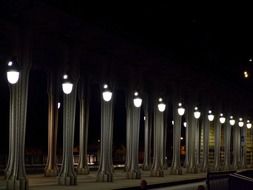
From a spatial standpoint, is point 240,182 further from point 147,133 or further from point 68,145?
point 147,133

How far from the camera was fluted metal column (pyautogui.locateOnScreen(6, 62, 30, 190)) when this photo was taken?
2436 cm

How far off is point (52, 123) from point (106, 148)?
400cm

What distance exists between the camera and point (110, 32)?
29.9 m

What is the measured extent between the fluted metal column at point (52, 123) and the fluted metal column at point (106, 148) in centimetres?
349

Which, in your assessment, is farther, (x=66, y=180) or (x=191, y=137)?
(x=191, y=137)

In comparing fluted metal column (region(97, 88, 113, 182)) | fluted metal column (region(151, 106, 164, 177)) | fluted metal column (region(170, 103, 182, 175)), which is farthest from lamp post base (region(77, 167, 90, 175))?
fluted metal column (region(170, 103, 182, 175))

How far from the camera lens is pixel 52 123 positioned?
35500 millimetres

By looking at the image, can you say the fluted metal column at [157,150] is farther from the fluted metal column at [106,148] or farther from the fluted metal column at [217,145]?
the fluted metal column at [217,145]

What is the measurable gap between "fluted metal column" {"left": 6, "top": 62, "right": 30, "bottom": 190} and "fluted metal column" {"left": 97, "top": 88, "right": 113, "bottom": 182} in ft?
27.6

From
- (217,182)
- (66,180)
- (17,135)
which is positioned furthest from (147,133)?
(217,182)

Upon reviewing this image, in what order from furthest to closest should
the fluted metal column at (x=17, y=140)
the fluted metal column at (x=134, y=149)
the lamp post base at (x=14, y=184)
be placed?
the fluted metal column at (x=134, y=149) < the fluted metal column at (x=17, y=140) < the lamp post base at (x=14, y=184)

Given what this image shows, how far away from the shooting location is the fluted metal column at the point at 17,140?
79.9ft

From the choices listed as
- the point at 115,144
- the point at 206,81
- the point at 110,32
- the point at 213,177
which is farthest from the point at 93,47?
the point at 115,144

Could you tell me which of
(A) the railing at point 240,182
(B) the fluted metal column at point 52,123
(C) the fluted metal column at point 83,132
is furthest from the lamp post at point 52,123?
(A) the railing at point 240,182
